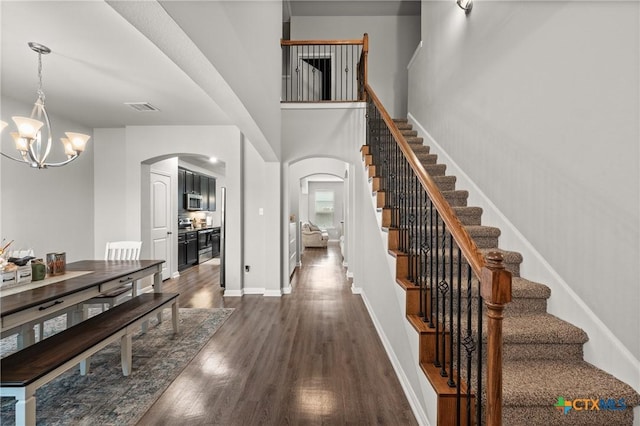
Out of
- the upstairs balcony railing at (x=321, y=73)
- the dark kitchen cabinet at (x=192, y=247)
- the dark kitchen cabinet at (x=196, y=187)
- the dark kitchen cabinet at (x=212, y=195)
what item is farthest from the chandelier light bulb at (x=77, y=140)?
the dark kitchen cabinet at (x=212, y=195)

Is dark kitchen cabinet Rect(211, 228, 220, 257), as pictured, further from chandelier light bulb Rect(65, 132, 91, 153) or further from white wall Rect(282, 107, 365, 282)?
chandelier light bulb Rect(65, 132, 91, 153)

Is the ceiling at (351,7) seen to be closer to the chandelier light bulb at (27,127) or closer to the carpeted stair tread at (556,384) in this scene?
the chandelier light bulb at (27,127)

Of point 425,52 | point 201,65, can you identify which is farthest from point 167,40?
point 425,52

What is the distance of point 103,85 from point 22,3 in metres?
1.38

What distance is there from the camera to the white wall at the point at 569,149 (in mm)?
1562

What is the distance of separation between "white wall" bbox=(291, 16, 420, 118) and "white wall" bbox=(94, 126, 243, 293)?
3161mm

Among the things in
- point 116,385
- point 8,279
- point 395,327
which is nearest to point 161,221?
point 8,279

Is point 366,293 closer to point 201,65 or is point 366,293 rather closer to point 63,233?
point 201,65

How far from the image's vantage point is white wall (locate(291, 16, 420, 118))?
611 cm

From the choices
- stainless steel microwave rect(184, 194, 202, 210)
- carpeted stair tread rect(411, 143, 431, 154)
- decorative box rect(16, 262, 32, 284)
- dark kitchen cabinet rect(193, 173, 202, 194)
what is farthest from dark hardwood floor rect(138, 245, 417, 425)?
dark kitchen cabinet rect(193, 173, 202, 194)

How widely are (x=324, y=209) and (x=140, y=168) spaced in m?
9.14

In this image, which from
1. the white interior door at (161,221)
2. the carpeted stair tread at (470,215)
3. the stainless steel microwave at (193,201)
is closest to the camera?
the carpeted stair tread at (470,215)

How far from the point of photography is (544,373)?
64.9 inches

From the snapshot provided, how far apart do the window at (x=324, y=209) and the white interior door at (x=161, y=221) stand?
8043mm
